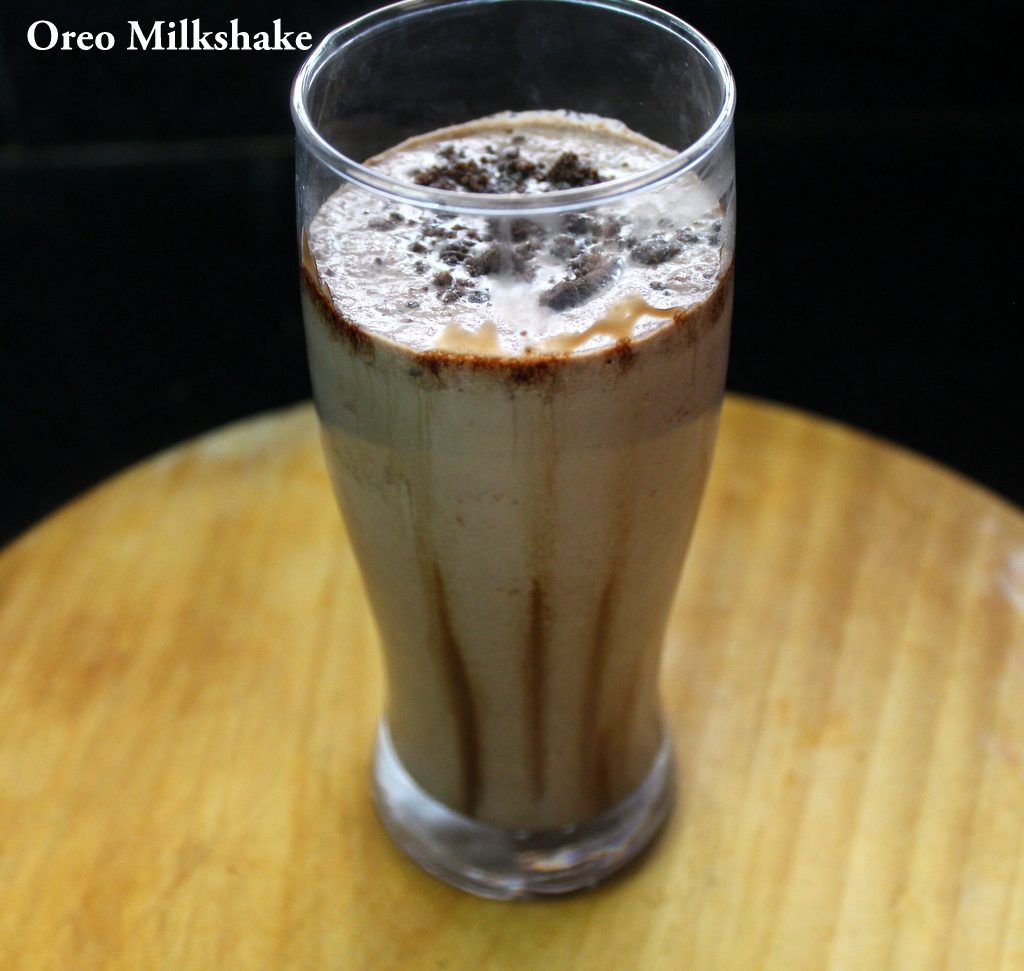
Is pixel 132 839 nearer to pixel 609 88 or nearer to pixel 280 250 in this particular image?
pixel 609 88

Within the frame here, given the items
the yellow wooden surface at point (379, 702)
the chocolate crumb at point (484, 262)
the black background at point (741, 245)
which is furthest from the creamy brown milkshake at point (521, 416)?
the black background at point (741, 245)

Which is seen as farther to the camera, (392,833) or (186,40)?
(186,40)

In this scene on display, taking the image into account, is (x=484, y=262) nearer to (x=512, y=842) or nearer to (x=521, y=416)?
(x=521, y=416)

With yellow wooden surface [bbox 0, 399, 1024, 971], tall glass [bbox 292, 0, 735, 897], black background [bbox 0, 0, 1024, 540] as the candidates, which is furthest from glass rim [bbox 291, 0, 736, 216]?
black background [bbox 0, 0, 1024, 540]

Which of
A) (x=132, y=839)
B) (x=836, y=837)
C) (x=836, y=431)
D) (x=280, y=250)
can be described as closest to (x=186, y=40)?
(x=280, y=250)

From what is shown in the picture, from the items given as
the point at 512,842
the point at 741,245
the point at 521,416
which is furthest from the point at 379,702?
the point at 741,245

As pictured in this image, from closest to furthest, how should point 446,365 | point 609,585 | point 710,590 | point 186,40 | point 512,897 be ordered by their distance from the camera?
point 446,365 → point 609,585 → point 512,897 → point 710,590 → point 186,40
